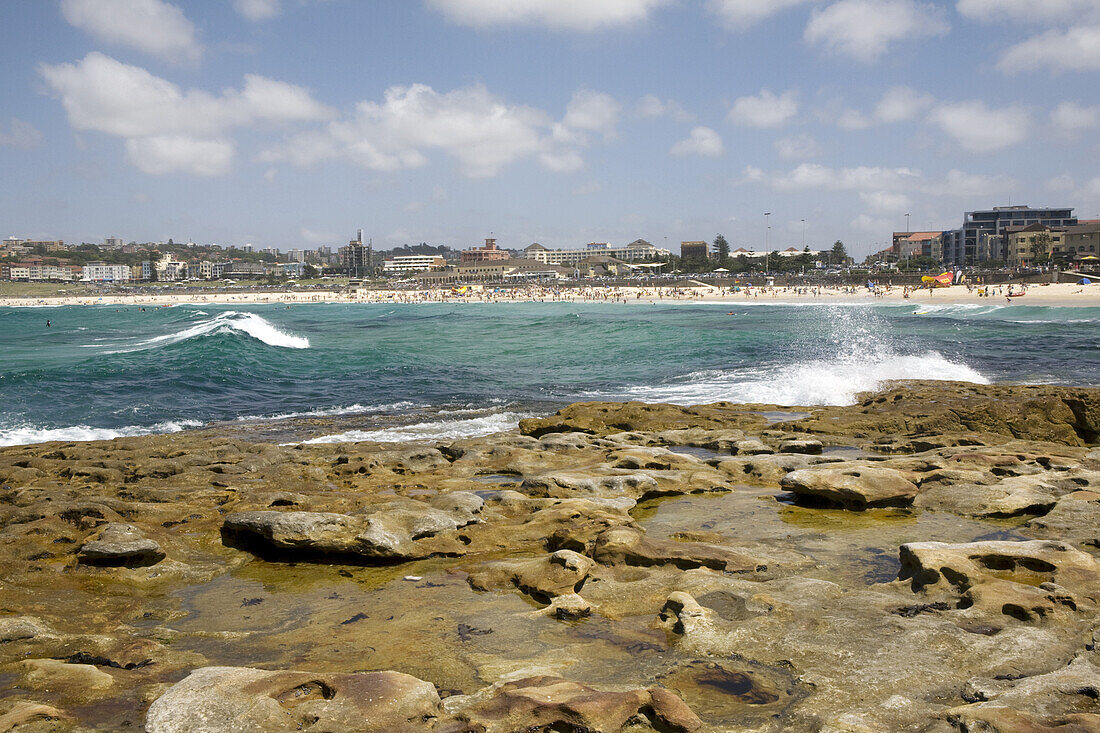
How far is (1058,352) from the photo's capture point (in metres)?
28.9

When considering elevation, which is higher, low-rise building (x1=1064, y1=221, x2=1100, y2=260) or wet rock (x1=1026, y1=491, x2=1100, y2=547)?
low-rise building (x1=1064, y1=221, x2=1100, y2=260)

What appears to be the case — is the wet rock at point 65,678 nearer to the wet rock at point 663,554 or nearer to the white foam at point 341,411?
the wet rock at point 663,554

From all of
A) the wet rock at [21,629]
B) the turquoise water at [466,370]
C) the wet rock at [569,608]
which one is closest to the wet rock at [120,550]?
the wet rock at [21,629]

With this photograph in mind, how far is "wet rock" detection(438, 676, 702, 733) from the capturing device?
404 centimetres

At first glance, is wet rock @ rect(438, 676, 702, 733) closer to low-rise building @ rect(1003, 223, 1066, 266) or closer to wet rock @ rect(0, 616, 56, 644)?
wet rock @ rect(0, 616, 56, 644)

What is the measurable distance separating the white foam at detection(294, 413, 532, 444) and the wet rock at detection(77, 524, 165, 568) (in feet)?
23.1

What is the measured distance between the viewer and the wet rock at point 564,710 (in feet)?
13.2

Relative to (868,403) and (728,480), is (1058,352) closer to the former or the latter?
(868,403)

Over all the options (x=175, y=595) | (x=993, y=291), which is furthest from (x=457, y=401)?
(x=993, y=291)

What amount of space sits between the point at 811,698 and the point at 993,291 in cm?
8646

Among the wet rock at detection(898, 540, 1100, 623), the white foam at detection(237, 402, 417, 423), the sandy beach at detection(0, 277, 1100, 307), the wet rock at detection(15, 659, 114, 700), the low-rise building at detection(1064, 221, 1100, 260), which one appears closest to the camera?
the wet rock at detection(15, 659, 114, 700)

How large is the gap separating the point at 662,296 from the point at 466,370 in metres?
79.0

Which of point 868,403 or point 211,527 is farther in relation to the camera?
point 868,403

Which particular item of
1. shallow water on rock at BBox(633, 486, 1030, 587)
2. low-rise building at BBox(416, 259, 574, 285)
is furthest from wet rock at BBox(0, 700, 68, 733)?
low-rise building at BBox(416, 259, 574, 285)
